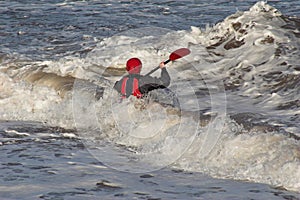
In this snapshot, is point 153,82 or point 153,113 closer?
point 153,113

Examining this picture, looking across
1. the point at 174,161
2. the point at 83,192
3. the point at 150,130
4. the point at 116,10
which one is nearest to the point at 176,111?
the point at 150,130

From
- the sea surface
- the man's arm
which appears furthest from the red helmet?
the sea surface

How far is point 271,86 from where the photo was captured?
9.62 m

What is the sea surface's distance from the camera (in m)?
6.13

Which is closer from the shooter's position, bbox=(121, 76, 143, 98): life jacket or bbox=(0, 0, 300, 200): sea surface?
bbox=(0, 0, 300, 200): sea surface

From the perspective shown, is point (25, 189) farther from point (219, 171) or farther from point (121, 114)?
point (121, 114)

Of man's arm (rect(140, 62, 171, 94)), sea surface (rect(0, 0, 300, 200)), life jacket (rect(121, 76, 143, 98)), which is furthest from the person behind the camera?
man's arm (rect(140, 62, 171, 94))

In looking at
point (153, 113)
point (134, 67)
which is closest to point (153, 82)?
point (134, 67)

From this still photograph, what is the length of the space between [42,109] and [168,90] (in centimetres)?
182

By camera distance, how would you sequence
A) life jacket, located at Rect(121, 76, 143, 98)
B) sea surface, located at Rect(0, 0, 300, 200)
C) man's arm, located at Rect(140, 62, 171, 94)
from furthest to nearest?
man's arm, located at Rect(140, 62, 171, 94) < life jacket, located at Rect(121, 76, 143, 98) < sea surface, located at Rect(0, 0, 300, 200)

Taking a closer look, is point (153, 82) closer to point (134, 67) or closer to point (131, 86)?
point (134, 67)

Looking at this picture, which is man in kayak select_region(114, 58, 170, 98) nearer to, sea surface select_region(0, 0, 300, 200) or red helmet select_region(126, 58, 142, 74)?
red helmet select_region(126, 58, 142, 74)

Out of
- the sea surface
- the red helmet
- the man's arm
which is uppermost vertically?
the red helmet

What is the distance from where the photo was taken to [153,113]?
8.52 metres
